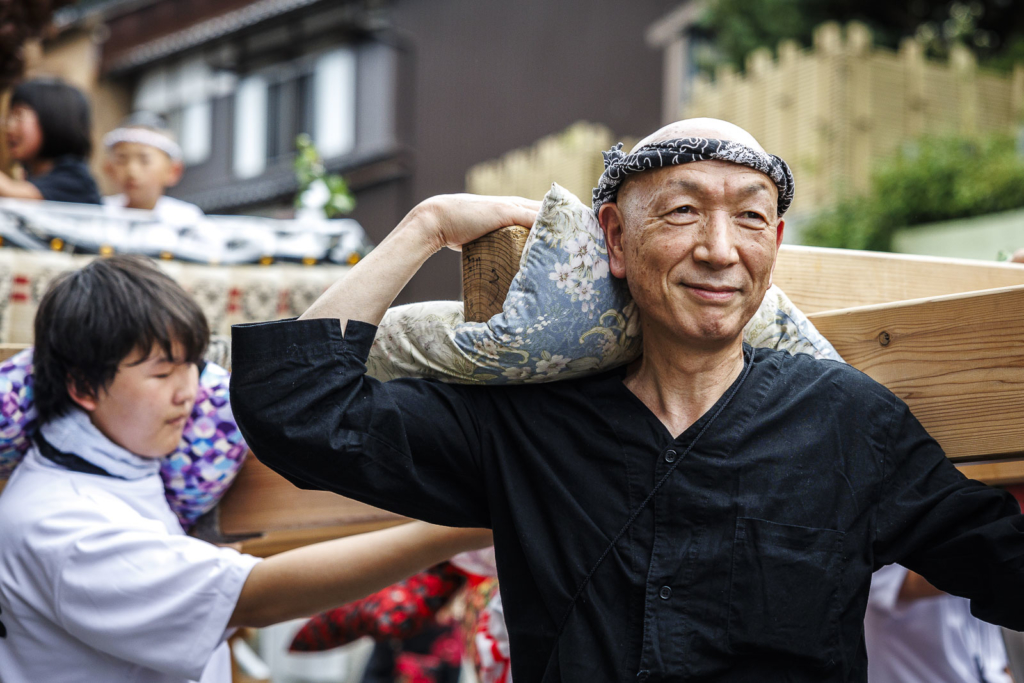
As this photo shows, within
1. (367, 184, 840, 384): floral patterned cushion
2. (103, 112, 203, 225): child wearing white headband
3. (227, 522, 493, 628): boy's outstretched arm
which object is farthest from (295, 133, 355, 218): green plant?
(367, 184, 840, 384): floral patterned cushion

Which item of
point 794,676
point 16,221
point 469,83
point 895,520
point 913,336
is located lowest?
point 794,676

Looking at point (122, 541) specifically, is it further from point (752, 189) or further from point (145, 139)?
point (145, 139)

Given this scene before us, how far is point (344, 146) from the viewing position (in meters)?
15.5

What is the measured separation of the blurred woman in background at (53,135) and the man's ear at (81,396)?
2.30 metres

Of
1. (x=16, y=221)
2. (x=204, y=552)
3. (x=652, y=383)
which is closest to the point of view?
(x=652, y=383)

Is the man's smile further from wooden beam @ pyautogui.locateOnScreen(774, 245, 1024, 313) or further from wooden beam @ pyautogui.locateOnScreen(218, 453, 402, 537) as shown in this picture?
wooden beam @ pyautogui.locateOnScreen(218, 453, 402, 537)

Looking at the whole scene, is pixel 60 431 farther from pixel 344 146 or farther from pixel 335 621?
pixel 344 146

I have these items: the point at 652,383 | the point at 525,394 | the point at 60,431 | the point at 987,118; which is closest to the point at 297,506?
the point at 60,431

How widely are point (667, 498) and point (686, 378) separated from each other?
24 cm

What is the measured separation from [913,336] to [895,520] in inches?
16.4

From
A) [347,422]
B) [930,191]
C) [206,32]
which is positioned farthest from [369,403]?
[206,32]

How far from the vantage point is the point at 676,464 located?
1891 millimetres

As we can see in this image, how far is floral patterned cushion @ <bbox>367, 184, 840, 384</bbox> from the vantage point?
6.40 ft

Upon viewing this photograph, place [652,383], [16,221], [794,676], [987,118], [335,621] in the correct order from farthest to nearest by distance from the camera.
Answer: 1. [987,118]
2. [335,621]
3. [16,221]
4. [652,383]
5. [794,676]
